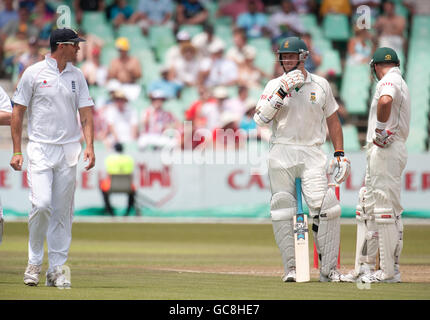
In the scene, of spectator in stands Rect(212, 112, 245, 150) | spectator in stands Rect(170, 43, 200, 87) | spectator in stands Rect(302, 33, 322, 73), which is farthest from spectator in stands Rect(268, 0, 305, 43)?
spectator in stands Rect(212, 112, 245, 150)

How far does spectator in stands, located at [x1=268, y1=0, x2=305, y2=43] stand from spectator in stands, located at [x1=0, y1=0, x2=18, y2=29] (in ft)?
21.8

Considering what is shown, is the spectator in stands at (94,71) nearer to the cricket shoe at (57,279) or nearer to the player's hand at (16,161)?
the player's hand at (16,161)

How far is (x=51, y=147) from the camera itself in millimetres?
9430

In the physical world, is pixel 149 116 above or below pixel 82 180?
above

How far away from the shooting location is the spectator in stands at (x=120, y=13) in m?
26.5

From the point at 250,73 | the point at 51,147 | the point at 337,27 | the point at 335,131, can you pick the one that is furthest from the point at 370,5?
the point at 51,147

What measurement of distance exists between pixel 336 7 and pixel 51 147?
704 inches

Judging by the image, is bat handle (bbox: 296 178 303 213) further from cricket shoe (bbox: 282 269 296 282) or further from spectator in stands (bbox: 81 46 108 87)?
spectator in stands (bbox: 81 46 108 87)

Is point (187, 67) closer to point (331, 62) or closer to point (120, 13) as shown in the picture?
point (120, 13)

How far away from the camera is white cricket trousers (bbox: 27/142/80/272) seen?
932cm
